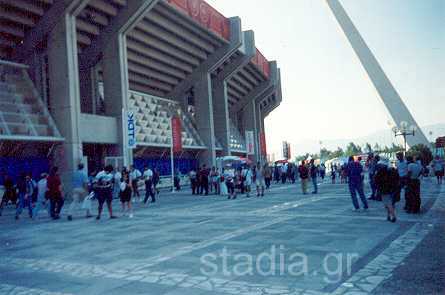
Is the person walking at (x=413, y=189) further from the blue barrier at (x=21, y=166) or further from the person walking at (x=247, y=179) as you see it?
the blue barrier at (x=21, y=166)

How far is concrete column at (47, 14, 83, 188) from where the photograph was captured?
22109 millimetres

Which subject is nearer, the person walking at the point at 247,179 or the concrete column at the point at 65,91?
the person walking at the point at 247,179

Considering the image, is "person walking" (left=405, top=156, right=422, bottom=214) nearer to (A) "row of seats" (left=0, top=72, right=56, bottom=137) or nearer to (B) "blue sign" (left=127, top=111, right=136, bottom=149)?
(A) "row of seats" (left=0, top=72, right=56, bottom=137)

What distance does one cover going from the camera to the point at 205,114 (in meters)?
39.3

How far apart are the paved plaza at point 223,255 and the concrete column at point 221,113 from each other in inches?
1267

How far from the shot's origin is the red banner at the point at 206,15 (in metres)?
29.9

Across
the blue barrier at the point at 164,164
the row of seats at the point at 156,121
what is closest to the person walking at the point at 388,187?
the row of seats at the point at 156,121

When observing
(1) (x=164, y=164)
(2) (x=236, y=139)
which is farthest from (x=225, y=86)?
(1) (x=164, y=164)

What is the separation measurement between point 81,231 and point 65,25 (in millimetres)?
15400

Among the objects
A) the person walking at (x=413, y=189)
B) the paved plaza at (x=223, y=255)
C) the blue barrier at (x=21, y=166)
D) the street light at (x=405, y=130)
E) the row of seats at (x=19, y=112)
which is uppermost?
the row of seats at (x=19, y=112)

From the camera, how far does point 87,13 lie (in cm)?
2480

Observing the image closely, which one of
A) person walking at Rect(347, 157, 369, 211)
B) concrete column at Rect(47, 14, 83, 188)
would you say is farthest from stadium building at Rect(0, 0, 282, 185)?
person walking at Rect(347, 157, 369, 211)

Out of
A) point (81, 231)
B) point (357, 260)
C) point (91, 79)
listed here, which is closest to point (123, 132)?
point (91, 79)

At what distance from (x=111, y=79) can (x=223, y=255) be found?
74.1 ft
